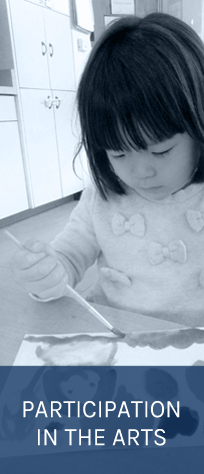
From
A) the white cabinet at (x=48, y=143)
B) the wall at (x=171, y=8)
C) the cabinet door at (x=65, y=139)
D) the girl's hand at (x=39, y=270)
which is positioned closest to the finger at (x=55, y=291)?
the girl's hand at (x=39, y=270)

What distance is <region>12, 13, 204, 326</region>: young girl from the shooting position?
399mm

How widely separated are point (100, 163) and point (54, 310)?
224mm

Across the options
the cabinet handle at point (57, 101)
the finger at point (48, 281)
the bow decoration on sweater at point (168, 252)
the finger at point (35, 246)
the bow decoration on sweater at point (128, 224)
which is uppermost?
the cabinet handle at point (57, 101)

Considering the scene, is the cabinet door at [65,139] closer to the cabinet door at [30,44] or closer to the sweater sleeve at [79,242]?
the cabinet door at [30,44]

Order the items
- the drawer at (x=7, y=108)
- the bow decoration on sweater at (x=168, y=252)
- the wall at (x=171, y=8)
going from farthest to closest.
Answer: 1. the wall at (x=171, y=8)
2. the drawer at (x=7, y=108)
3. the bow decoration on sweater at (x=168, y=252)

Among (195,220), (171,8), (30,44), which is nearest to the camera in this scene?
(195,220)

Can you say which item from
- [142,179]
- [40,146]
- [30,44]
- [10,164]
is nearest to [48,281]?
[142,179]

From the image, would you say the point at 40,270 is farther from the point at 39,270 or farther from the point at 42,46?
the point at 42,46

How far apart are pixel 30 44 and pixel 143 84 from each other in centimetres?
201

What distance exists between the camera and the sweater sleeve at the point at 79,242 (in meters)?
0.56

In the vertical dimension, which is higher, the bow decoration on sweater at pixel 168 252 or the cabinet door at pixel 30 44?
the cabinet door at pixel 30 44

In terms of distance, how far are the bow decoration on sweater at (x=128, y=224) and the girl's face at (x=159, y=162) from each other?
95 millimetres

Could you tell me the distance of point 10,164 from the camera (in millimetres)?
2068

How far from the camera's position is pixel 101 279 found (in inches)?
23.8
